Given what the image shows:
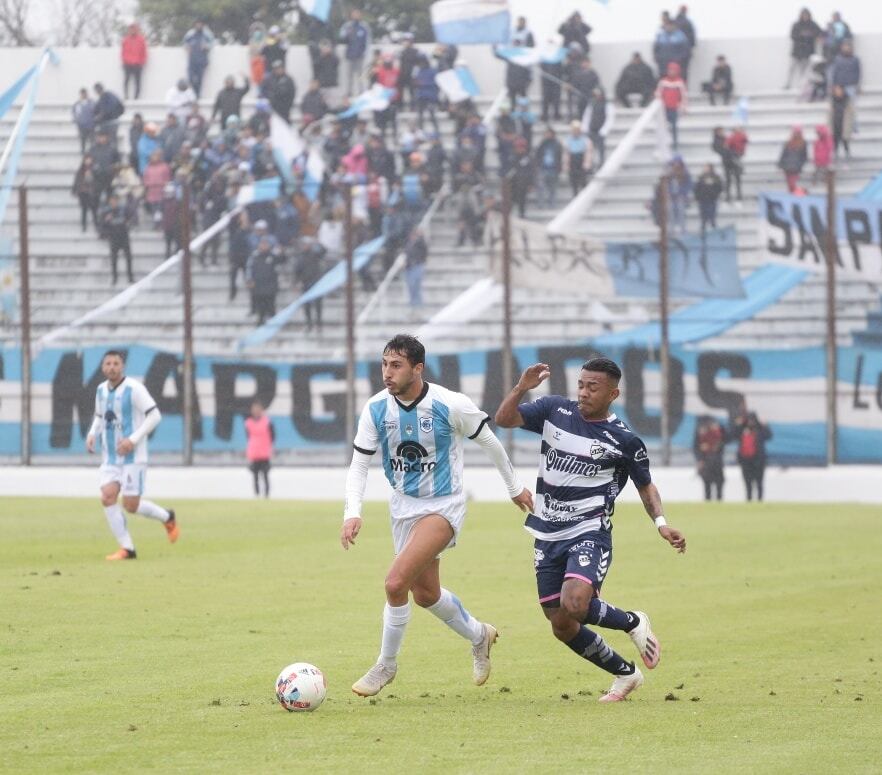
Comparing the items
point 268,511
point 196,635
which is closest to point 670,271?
point 268,511

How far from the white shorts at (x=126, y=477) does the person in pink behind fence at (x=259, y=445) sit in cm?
1184

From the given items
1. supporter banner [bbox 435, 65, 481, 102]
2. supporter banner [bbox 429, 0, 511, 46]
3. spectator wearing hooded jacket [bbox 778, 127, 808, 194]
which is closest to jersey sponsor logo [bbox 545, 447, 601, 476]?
spectator wearing hooded jacket [bbox 778, 127, 808, 194]

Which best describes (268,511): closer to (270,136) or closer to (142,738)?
(270,136)

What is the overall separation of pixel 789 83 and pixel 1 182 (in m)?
18.6

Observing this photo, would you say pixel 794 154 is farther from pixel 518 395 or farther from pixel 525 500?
pixel 518 395

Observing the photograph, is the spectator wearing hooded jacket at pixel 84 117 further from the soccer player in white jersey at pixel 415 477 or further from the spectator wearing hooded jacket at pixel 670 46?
the soccer player in white jersey at pixel 415 477

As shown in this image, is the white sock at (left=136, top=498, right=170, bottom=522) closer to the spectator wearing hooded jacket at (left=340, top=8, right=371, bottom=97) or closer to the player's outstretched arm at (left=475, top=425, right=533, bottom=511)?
the player's outstretched arm at (left=475, top=425, right=533, bottom=511)

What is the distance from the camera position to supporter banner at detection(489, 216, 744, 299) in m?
31.1

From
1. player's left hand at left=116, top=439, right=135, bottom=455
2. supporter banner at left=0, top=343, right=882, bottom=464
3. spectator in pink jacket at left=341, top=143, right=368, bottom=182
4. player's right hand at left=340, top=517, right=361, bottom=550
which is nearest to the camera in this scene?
player's right hand at left=340, top=517, right=361, bottom=550

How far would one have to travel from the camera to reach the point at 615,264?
31391 millimetres

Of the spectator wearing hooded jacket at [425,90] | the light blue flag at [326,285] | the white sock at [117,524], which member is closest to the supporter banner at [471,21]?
the spectator wearing hooded jacket at [425,90]

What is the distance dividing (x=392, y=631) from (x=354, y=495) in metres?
0.77

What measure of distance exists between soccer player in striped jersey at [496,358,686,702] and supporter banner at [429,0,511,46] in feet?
112

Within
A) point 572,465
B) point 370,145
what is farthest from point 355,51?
point 572,465
